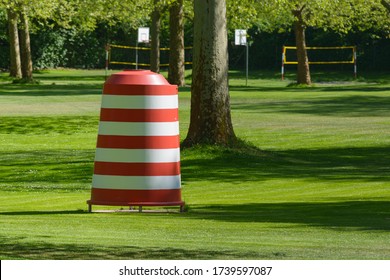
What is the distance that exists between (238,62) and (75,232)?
68012 mm

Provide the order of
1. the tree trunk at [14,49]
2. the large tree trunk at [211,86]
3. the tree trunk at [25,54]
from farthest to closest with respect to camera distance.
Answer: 1. the tree trunk at [14,49]
2. the tree trunk at [25,54]
3. the large tree trunk at [211,86]

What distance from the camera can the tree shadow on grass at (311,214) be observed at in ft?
39.6

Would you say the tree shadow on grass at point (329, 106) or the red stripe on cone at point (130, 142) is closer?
the red stripe on cone at point (130, 142)

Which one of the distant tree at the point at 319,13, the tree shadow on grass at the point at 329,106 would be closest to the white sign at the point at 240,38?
the distant tree at the point at 319,13

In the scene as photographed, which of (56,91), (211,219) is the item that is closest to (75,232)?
(211,219)

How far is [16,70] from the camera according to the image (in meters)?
61.9

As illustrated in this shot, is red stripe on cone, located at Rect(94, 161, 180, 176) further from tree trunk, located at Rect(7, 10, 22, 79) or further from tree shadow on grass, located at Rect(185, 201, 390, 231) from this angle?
tree trunk, located at Rect(7, 10, 22, 79)

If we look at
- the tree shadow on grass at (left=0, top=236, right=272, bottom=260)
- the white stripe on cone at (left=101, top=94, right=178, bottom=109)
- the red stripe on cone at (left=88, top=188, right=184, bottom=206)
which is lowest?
the red stripe on cone at (left=88, top=188, right=184, bottom=206)

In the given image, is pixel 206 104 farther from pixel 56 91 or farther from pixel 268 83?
pixel 268 83

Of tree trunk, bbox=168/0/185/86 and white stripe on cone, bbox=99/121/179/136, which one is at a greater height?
white stripe on cone, bbox=99/121/179/136

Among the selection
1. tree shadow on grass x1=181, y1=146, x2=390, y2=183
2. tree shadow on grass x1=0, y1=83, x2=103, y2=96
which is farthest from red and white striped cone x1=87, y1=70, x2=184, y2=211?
tree shadow on grass x1=0, y1=83, x2=103, y2=96

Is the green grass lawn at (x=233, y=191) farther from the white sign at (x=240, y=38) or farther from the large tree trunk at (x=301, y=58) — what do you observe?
the white sign at (x=240, y=38)

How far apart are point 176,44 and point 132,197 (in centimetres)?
3697

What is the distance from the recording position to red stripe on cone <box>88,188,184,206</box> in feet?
42.4
